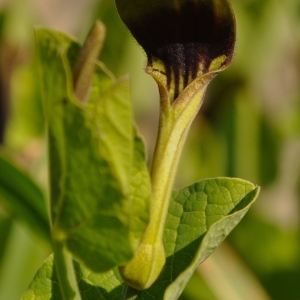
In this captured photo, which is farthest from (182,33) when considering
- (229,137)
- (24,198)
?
(229,137)

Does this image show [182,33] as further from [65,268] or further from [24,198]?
[24,198]

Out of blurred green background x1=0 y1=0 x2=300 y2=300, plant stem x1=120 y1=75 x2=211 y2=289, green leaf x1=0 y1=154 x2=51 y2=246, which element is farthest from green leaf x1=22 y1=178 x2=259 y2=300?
blurred green background x1=0 y1=0 x2=300 y2=300

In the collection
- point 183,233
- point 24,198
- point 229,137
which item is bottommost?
point 229,137

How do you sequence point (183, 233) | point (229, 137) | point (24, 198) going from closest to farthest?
point (183, 233), point (24, 198), point (229, 137)

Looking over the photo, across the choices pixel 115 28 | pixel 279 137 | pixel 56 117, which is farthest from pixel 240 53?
pixel 56 117

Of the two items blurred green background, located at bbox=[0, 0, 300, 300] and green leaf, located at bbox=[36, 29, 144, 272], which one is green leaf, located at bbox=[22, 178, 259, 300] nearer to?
green leaf, located at bbox=[36, 29, 144, 272]

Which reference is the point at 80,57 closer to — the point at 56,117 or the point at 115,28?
the point at 56,117
